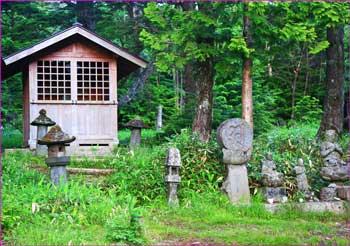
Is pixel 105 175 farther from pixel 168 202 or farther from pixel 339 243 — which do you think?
pixel 339 243

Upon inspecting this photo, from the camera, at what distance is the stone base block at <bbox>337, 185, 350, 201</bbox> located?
8523mm

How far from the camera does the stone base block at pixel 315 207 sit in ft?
26.5

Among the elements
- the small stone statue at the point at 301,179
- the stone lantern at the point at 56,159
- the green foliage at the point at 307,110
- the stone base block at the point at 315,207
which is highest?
the green foliage at the point at 307,110

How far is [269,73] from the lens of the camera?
23859 mm

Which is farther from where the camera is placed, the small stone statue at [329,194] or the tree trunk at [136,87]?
the tree trunk at [136,87]

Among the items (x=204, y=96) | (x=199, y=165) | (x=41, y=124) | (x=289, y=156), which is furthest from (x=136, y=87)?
(x=199, y=165)

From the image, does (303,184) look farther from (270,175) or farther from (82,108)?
(82,108)

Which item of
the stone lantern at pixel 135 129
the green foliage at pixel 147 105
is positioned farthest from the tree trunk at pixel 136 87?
the stone lantern at pixel 135 129

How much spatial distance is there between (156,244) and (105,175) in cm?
421

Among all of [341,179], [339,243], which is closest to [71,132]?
[341,179]

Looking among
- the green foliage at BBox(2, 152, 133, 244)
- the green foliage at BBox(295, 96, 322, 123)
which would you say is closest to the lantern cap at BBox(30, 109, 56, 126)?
the green foliage at BBox(2, 152, 133, 244)

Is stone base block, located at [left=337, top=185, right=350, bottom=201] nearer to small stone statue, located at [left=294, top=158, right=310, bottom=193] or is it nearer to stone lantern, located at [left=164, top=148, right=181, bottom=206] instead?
small stone statue, located at [left=294, top=158, right=310, bottom=193]

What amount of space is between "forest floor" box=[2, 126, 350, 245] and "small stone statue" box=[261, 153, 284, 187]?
35 cm

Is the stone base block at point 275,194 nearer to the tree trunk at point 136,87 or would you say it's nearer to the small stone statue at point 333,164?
the small stone statue at point 333,164
